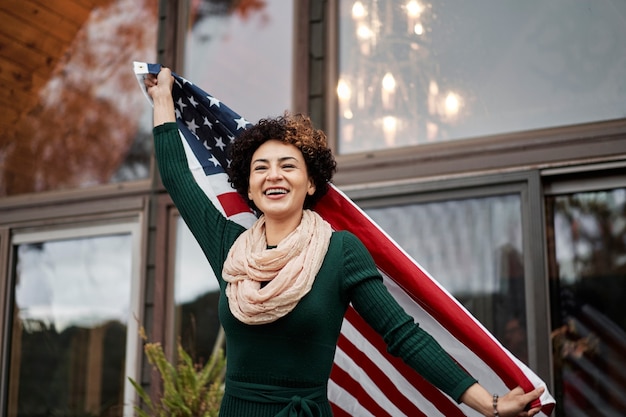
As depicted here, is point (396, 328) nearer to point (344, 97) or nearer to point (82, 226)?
point (344, 97)

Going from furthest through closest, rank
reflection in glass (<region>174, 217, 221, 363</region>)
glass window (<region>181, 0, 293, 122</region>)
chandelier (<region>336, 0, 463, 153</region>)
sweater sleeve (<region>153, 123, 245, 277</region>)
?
1. glass window (<region>181, 0, 293, 122</region>)
2. reflection in glass (<region>174, 217, 221, 363</region>)
3. chandelier (<region>336, 0, 463, 153</region>)
4. sweater sleeve (<region>153, 123, 245, 277</region>)

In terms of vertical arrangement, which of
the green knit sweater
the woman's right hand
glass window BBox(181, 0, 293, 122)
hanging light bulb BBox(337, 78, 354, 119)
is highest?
glass window BBox(181, 0, 293, 122)

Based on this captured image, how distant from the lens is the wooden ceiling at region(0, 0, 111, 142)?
5793 mm

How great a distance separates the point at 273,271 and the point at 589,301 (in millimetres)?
2067

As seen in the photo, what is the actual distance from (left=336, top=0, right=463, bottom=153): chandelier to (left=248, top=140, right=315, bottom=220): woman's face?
1969 mm

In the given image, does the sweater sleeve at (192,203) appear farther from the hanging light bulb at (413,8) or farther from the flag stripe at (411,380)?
the hanging light bulb at (413,8)

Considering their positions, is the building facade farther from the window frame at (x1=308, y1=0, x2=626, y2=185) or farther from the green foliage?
the green foliage

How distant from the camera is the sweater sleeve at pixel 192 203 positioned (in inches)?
113

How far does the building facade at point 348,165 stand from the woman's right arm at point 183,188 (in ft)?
5.66

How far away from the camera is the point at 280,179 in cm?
274

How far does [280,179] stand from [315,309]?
43 centimetres

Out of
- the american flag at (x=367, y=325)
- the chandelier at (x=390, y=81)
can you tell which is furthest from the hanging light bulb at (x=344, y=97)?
the american flag at (x=367, y=325)

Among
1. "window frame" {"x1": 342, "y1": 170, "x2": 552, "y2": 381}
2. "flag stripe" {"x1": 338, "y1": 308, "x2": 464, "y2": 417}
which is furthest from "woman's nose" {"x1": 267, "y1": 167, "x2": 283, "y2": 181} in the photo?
"window frame" {"x1": 342, "y1": 170, "x2": 552, "y2": 381}

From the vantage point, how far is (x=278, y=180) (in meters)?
2.74
